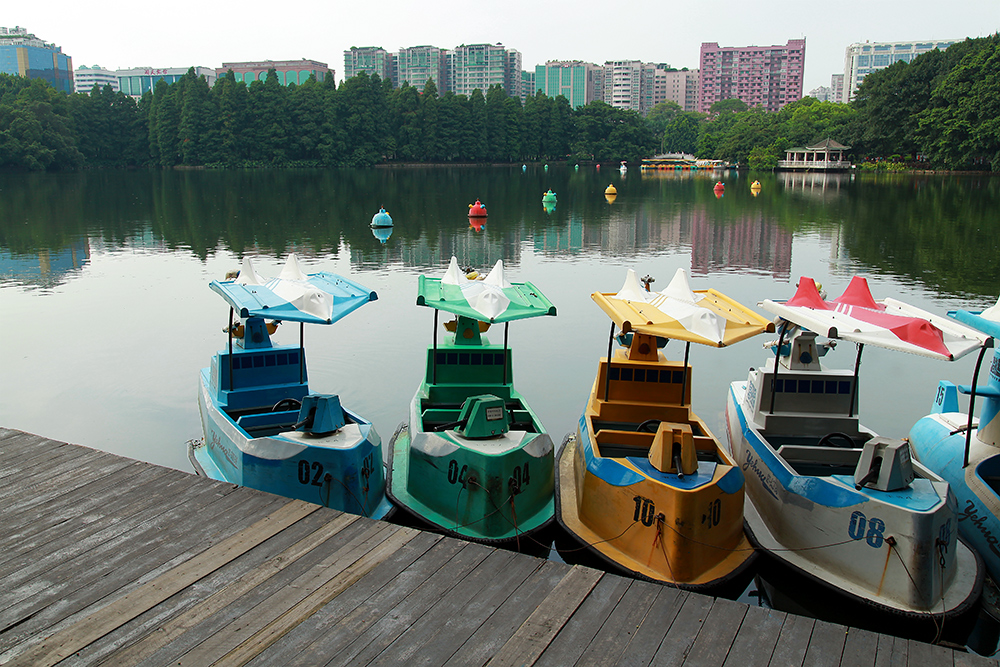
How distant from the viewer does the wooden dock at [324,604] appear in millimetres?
5648

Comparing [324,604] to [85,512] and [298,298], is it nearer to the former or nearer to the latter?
[85,512]

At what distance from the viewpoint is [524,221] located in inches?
1665

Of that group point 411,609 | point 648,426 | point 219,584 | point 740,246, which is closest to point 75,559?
point 219,584

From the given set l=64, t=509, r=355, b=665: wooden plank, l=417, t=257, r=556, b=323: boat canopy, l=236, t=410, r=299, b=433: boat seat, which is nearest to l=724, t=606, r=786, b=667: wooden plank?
l=64, t=509, r=355, b=665: wooden plank

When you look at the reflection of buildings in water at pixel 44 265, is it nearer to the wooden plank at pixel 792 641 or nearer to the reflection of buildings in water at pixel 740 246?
the reflection of buildings in water at pixel 740 246

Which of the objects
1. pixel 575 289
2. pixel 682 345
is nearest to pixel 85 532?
pixel 682 345

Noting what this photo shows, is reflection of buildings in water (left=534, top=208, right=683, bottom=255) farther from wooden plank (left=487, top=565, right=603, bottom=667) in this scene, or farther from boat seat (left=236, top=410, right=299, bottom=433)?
wooden plank (left=487, top=565, right=603, bottom=667)

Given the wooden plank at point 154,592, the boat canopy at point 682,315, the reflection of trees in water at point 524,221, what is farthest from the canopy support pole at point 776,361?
the reflection of trees in water at point 524,221

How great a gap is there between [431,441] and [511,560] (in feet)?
8.82

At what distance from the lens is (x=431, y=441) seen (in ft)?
30.7

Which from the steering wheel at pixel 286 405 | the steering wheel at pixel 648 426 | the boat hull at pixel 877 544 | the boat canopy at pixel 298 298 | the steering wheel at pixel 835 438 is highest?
the boat canopy at pixel 298 298

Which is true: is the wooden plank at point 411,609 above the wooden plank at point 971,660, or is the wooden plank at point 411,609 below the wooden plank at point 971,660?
above

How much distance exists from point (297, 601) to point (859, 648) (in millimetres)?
4400

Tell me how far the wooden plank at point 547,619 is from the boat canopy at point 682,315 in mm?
2934
